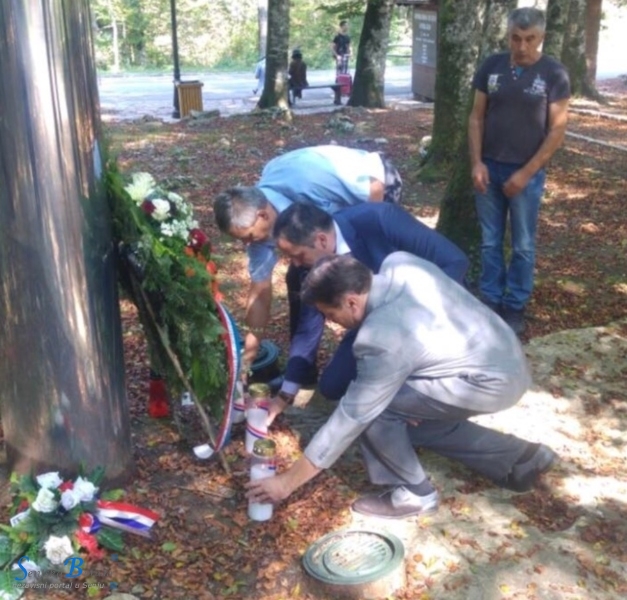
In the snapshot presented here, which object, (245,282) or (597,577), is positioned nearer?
(597,577)

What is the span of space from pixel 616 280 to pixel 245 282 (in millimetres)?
2779

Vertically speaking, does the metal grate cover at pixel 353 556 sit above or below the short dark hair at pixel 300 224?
below

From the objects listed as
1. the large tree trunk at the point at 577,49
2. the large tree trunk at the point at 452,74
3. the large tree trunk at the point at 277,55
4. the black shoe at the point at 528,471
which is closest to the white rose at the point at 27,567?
the black shoe at the point at 528,471

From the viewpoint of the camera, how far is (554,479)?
12.6 feet

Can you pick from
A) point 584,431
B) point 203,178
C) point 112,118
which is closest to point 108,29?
point 112,118

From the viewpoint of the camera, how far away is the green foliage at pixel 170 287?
11.6 feet

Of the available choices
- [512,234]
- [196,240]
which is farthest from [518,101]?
[196,240]

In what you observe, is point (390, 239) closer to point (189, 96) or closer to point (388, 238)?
point (388, 238)

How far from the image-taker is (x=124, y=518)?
334 cm

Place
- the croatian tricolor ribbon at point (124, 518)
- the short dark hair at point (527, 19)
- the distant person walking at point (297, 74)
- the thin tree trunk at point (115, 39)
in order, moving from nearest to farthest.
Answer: the croatian tricolor ribbon at point (124, 518) < the short dark hair at point (527, 19) < the distant person walking at point (297, 74) < the thin tree trunk at point (115, 39)

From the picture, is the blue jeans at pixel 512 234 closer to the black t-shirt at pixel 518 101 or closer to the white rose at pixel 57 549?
the black t-shirt at pixel 518 101

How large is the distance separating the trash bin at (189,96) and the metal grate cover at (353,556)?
13.8 metres

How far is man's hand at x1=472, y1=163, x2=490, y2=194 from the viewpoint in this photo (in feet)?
16.5

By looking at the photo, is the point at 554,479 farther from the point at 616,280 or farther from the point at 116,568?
the point at 616,280
